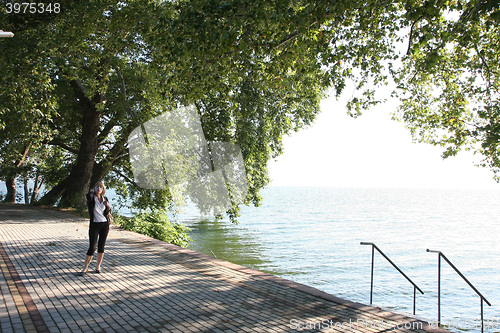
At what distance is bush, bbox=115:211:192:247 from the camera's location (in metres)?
15.7

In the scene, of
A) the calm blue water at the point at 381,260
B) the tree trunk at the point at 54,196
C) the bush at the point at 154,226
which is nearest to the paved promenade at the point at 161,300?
the calm blue water at the point at 381,260

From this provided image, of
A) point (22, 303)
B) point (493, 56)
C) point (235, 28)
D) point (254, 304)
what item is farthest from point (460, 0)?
point (22, 303)

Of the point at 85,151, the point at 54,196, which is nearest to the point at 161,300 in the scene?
the point at 85,151

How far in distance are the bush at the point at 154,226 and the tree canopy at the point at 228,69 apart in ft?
14.1

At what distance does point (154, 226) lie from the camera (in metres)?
16.3

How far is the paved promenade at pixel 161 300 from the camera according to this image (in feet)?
17.5

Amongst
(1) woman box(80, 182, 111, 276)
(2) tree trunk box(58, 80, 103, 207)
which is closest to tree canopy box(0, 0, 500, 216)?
(2) tree trunk box(58, 80, 103, 207)

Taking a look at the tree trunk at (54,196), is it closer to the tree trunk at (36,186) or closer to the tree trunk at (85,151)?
the tree trunk at (85,151)

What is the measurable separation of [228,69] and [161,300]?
18.6 ft

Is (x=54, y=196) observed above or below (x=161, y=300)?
above

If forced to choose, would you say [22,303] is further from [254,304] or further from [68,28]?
[68,28]

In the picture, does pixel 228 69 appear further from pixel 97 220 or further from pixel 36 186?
pixel 36 186

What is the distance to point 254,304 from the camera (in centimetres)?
635

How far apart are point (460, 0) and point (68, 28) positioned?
12783mm
